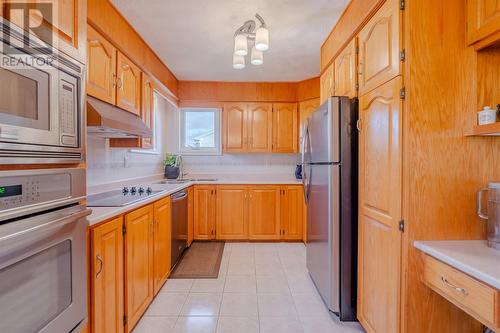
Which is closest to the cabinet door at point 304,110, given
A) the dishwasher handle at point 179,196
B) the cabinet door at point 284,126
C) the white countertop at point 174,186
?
the cabinet door at point 284,126

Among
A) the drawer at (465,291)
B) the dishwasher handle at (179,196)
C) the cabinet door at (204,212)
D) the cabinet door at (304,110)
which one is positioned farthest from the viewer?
the cabinet door at (304,110)

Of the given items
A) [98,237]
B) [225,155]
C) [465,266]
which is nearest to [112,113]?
[98,237]

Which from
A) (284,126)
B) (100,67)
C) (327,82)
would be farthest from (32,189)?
(284,126)

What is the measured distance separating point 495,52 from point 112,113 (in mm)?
2242

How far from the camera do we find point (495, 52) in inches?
51.4

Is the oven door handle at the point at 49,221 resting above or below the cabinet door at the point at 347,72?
below

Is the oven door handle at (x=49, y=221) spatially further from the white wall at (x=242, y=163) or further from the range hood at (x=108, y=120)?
the white wall at (x=242, y=163)

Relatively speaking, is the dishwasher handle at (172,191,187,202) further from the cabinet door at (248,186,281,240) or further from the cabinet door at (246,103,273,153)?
the cabinet door at (246,103,273,153)

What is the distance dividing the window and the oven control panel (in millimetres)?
3373

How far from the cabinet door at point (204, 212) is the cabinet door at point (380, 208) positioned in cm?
235

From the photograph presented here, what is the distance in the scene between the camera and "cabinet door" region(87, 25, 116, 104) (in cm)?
175

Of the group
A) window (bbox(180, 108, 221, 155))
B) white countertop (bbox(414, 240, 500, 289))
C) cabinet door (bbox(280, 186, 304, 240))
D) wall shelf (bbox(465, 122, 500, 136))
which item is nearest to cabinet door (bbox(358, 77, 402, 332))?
white countertop (bbox(414, 240, 500, 289))

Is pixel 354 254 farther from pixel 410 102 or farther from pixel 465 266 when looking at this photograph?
pixel 410 102

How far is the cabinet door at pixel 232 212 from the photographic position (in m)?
3.79
